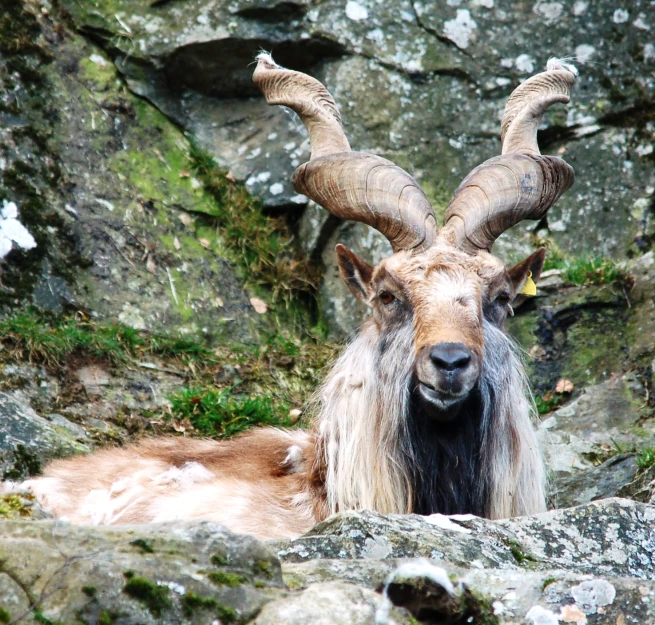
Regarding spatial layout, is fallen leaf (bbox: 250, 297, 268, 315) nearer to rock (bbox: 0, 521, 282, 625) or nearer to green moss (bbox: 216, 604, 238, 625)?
rock (bbox: 0, 521, 282, 625)

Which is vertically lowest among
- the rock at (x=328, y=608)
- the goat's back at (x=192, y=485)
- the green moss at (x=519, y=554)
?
the rock at (x=328, y=608)

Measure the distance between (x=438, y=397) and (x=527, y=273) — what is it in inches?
55.7

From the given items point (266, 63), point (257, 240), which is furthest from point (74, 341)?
point (266, 63)

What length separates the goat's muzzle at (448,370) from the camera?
5.27m

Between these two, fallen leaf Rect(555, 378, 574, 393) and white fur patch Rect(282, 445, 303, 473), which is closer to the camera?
white fur patch Rect(282, 445, 303, 473)

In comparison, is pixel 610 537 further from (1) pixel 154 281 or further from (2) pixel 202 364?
(1) pixel 154 281

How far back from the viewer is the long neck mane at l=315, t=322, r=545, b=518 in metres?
5.85

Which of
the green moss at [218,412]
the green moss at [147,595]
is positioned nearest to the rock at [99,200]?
the green moss at [218,412]

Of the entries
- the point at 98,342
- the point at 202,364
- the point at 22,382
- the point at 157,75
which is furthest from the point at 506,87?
the point at 22,382

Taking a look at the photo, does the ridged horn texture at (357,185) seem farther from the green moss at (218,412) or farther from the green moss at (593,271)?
the green moss at (593,271)

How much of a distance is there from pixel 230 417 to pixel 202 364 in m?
0.79

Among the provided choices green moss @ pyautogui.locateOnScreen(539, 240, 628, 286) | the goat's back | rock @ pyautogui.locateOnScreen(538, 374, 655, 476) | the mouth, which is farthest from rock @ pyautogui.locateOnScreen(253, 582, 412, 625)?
green moss @ pyautogui.locateOnScreen(539, 240, 628, 286)

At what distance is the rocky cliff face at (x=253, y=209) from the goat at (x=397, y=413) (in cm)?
88

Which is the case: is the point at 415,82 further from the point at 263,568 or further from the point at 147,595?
the point at 147,595
